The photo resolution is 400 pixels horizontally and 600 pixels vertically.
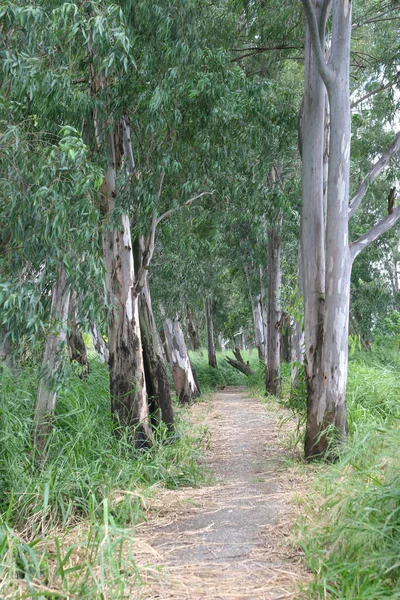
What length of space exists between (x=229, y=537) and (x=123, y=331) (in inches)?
151

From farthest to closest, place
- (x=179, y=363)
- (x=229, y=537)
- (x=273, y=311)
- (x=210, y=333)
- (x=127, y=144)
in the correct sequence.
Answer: (x=210, y=333) < (x=179, y=363) < (x=273, y=311) < (x=127, y=144) < (x=229, y=537)

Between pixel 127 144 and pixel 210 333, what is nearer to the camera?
pixel 127 144

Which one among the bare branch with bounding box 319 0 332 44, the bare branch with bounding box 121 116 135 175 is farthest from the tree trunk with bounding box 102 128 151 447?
the bare branch with bounding box 319 0 332 44

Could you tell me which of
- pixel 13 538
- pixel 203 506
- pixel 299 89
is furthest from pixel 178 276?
pixel 13 538

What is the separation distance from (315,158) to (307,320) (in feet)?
6.75

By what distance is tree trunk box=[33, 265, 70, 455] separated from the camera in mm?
6188

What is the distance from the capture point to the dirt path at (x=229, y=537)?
4180 millimetres

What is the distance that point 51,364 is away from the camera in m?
6.24

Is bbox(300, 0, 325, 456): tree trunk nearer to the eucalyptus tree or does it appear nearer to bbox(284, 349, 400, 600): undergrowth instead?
the eucalyptus tree

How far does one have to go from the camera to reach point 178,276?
17688 millimetres

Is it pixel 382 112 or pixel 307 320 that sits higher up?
pixel 382 112

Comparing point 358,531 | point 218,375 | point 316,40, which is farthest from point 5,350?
point 218,375

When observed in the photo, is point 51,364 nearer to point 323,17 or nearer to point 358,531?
point 358,531

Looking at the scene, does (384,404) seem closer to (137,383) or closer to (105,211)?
(137,383)
